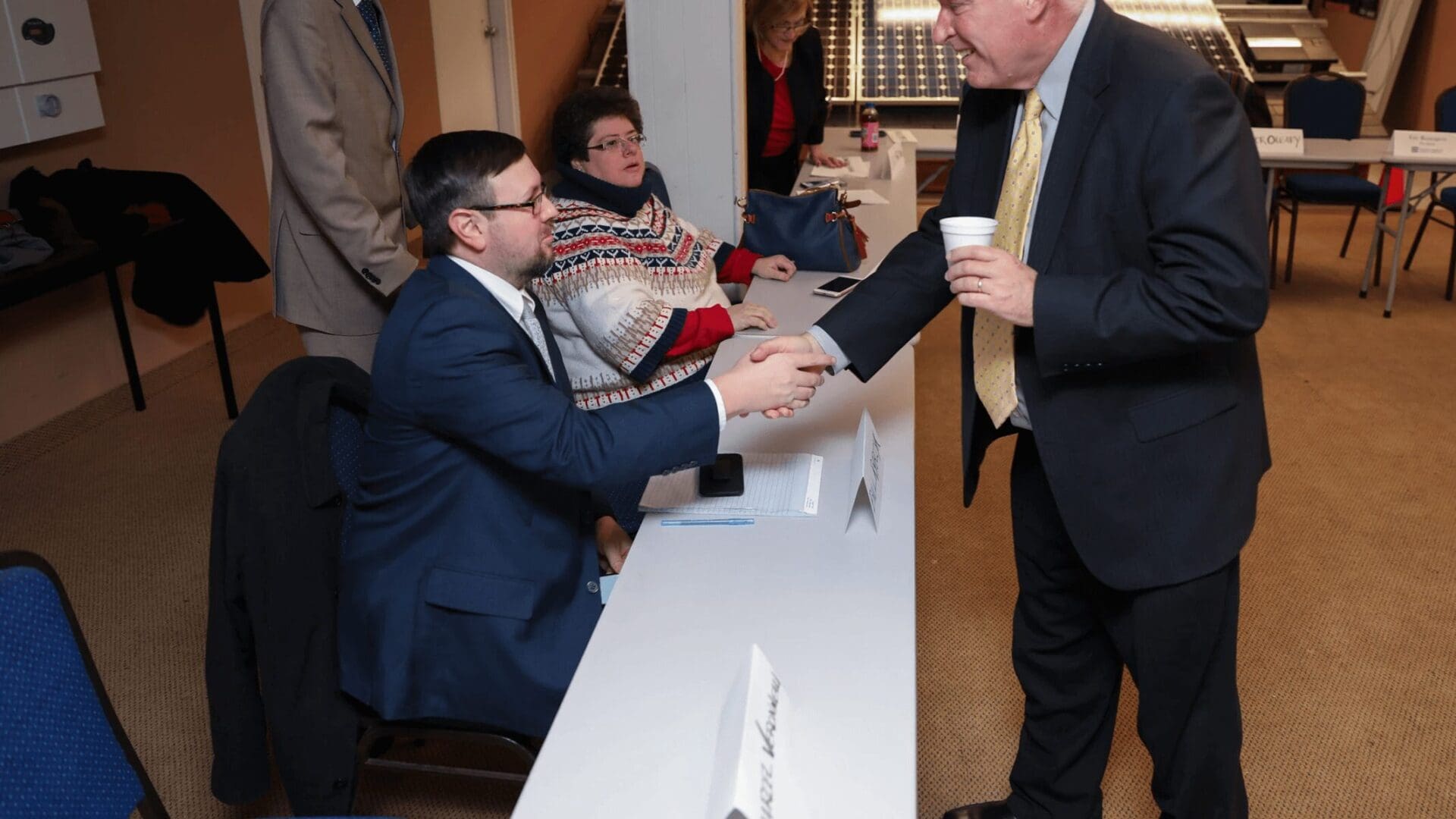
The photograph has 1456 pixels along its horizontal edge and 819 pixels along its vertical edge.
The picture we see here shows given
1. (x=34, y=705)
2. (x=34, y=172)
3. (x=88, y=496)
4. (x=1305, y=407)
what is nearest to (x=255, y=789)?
(x=34, y=705)

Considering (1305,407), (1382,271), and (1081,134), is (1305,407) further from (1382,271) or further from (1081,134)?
(1081,134)

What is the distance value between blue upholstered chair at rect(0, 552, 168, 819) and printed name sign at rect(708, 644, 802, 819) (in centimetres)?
78

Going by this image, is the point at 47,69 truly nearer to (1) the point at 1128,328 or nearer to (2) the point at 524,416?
(2) the point at 524,416

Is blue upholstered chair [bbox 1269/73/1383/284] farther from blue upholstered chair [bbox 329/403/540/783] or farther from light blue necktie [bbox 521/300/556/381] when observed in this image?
blue upholstered chair [bbox 329/403/540/783]

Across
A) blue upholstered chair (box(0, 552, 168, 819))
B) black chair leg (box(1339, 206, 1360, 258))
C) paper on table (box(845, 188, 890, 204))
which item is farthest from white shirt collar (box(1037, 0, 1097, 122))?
black chair leg (box(1339, 206, 1360, 258))

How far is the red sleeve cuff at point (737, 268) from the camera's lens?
134 inches

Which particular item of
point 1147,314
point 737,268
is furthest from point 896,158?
point 1147,314

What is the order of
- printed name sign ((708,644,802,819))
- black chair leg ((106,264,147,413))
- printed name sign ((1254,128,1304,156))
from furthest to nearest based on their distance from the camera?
printed name sign ((1254,128,1304,156)), black chair leg ((106,264,147,413)), printed name sign ((708,644,802,819))

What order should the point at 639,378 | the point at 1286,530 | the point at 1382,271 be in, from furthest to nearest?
the point at 1382,271 < the point at 1286,530 < the point at 639,378

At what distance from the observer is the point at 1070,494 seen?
1.74 metres

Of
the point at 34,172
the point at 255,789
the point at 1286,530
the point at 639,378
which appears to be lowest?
the point at 1286,530

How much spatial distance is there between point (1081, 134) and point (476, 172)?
3.15 feet

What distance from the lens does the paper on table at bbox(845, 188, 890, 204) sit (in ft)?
14.5

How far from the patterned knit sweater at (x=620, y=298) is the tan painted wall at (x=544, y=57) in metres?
5.57
